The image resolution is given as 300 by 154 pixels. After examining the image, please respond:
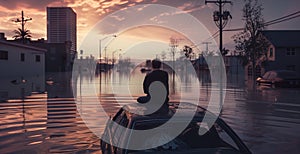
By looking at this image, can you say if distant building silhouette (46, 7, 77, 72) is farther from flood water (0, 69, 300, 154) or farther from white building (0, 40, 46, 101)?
flood water (0, 69, 300, 154)

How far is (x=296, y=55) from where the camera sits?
50.5m

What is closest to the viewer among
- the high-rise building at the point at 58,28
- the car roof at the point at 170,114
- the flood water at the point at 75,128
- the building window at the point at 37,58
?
the car roof at the point at 170,114

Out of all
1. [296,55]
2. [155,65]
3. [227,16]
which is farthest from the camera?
[296,55]

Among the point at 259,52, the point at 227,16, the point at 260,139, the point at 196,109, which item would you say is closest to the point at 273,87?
the point at 227,16

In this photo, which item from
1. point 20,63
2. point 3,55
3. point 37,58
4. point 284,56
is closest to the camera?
point 3,55

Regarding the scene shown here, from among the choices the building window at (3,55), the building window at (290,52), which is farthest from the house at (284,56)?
the building window at (3,55)


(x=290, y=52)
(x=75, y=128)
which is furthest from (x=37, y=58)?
(x=75, y=128)

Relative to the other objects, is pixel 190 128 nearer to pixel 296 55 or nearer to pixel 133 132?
pixel 133 132

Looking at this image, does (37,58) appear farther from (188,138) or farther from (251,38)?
(188,138)

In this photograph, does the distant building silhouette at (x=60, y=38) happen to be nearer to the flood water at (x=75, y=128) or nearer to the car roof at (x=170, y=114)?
the flood water at (x=75, y=128)

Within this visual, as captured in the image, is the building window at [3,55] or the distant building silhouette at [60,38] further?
the distant building silhouette at [60,38]

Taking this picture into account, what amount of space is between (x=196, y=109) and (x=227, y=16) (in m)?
29.2

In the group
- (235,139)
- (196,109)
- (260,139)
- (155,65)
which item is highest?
(155,65)

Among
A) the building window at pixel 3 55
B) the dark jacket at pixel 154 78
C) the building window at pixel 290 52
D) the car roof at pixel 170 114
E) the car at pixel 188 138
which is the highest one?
the building window at pixel 290 52
